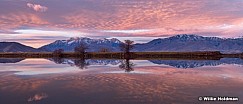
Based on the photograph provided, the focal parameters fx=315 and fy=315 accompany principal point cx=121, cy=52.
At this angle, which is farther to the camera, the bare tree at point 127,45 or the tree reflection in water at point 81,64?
the bare tree at point 127,45

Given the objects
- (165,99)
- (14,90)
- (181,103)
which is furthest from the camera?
(14,90)

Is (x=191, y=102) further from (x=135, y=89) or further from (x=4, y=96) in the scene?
(x=4, y=96)

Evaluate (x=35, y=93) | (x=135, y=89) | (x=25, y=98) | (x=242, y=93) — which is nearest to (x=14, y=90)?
(x=35, y=93)

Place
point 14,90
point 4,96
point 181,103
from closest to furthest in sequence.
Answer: point 181,103 < point 4,96 < point 14,90

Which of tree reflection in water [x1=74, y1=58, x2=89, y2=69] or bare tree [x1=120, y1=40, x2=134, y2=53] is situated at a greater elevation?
bare tree [x1=120, y1=40, x2=134, y2=53]

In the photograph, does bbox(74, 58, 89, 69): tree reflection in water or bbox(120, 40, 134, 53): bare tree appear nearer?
bbox(74, 58, 89, 69): tree reflection in water

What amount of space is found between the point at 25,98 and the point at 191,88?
561 inches

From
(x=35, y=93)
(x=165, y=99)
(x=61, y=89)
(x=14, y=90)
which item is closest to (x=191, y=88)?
(x=165, y=99)

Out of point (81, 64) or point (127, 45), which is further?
point (127, 45)

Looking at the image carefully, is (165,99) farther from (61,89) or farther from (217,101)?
(61,89)

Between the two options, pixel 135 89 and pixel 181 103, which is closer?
pixel 181 103

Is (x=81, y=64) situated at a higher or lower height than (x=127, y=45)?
lower

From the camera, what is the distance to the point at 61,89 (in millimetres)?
28047

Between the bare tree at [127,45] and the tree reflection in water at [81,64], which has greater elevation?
the bare tree at [127,45]
